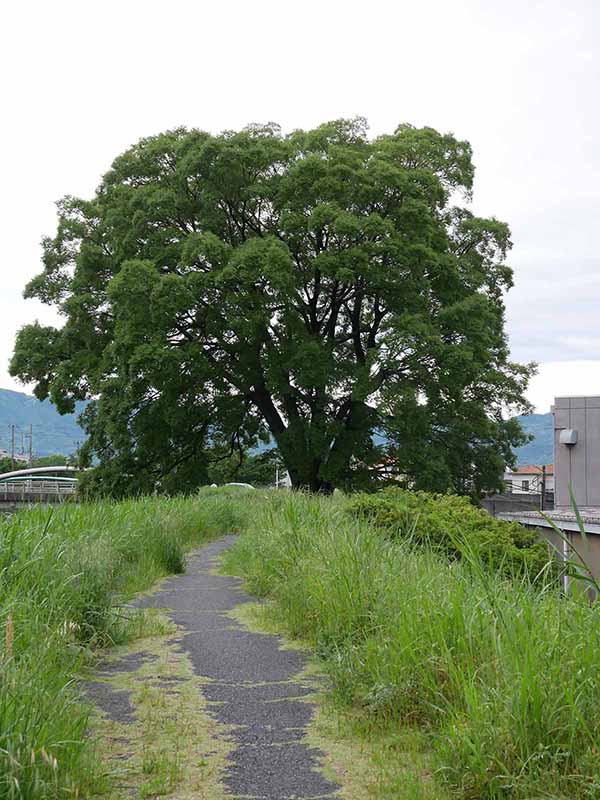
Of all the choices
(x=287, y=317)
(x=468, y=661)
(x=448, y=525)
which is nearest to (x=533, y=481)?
(x=287, y=317)

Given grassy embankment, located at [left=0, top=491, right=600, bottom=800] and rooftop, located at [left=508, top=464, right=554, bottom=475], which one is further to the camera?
rooftop, located at [left=508, top=464, right=554, bottom=475]

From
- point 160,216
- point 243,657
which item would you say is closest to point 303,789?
point 243,657

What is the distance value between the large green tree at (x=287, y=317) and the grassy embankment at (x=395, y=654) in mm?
16140

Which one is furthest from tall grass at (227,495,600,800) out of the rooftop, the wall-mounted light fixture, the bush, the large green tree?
the rooftop

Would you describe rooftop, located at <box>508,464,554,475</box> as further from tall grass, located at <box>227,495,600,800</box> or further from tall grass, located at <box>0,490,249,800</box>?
tall grass, located at <box>227,495,600,800</box>

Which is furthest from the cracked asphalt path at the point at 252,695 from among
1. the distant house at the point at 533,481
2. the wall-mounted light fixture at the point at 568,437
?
the wall-mounted light fixture at the point at 568,437

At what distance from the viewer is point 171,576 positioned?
10.1 meters

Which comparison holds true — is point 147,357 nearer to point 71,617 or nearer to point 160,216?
point 160,216

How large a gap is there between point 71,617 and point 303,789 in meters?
2.54

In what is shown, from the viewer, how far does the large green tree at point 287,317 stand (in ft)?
76.5

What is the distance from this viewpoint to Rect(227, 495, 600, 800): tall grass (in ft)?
10.1

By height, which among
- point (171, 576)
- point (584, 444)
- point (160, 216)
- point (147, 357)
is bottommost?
point (171, 576)

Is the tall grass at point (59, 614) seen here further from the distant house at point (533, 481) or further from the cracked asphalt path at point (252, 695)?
the distant house at point (533, 481)

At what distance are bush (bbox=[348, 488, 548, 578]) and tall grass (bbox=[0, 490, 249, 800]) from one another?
2503 mm
